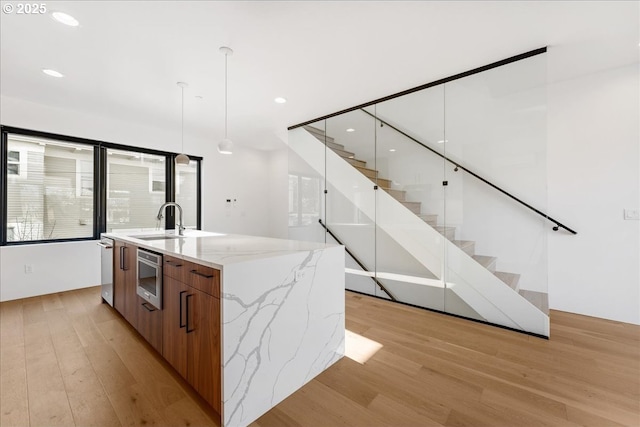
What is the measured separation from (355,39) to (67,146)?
424 centimetres

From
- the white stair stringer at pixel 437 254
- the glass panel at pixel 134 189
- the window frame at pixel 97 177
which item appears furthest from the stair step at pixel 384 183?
the window frame at pixel 97 177

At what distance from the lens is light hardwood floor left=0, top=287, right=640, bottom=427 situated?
1533 mm

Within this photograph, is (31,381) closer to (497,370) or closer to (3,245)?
(3,245)

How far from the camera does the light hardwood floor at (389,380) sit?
60.4 inches

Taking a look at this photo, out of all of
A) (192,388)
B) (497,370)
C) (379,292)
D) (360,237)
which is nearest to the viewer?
(192,388)

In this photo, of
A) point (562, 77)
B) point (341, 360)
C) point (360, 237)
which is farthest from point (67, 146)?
Answer: point (562, 77)

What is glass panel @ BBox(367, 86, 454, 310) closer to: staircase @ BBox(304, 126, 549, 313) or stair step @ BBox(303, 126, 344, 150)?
staircase @ BBox(304, 126, 549, 313)

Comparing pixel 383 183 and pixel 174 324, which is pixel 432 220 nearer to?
pixel 383 183

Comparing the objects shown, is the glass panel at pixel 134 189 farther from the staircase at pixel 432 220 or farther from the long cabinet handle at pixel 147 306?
the staircase at pixel 432 220

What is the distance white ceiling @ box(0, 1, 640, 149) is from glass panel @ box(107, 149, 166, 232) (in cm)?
110

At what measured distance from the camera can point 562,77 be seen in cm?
Result: 297

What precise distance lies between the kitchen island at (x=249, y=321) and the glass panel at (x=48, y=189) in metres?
2.91

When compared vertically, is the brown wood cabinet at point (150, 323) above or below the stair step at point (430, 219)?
below

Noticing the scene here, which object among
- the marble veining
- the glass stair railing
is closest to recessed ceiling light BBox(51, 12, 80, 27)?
the marble veining
